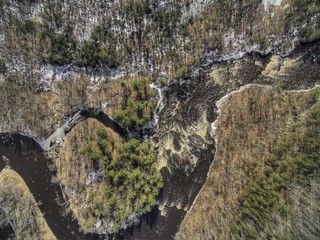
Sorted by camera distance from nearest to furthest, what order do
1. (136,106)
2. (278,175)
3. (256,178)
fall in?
1. (278,175)
2. (256,178)
3. (136,106)

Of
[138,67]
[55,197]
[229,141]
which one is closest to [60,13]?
[138,67]

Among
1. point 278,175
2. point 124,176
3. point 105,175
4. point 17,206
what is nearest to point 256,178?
point 278,175

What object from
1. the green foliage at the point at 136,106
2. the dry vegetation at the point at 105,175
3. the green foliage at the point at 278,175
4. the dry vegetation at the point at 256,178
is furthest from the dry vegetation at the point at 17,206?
the green foliage at the point at 278,175

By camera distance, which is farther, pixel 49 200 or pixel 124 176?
pixel 49 200

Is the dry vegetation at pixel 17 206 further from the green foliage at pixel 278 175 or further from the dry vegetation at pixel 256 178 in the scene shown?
the green foliage at pixel 278 175

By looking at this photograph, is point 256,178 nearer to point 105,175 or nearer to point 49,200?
point 105,175

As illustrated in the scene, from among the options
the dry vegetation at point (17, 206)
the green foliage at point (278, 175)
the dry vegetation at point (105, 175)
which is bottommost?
the dry vegetation at point (17, 206)

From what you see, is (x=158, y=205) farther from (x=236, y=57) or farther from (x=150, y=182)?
(x=236, y=57)
